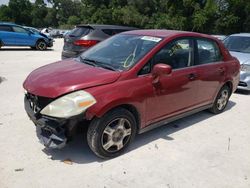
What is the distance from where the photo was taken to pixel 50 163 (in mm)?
3455

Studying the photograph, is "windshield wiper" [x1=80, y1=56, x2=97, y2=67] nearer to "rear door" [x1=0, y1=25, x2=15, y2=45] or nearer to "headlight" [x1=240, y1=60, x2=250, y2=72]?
"headlight" [x1=240, y1=60, x2=250, y2=72]

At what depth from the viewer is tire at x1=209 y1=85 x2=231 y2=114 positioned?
5.46 m

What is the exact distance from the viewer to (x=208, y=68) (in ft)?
15.9

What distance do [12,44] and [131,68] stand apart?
46.9ft

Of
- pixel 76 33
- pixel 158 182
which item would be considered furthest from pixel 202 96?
pixel 76 33

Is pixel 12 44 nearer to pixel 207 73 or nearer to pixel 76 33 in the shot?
pixel 76 33

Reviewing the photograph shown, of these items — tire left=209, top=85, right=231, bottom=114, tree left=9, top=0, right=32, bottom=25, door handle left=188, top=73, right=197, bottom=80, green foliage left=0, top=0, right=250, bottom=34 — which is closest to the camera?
door handle left=188, top=73, right=197, bottom=80

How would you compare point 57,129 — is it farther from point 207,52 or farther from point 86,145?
point 207,52

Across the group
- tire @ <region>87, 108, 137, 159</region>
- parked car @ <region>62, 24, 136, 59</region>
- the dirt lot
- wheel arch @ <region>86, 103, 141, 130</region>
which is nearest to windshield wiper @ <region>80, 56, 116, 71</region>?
wheel arch @ <region>86, 103, 141, 130</region>

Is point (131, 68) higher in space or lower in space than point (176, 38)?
lower

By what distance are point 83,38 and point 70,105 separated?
19.4ft

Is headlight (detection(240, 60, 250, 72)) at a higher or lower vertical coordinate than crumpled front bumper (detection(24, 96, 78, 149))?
higher

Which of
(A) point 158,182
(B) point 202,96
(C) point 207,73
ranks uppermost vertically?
(C) point 207,73

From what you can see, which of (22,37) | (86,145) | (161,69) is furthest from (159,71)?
(22,37)
